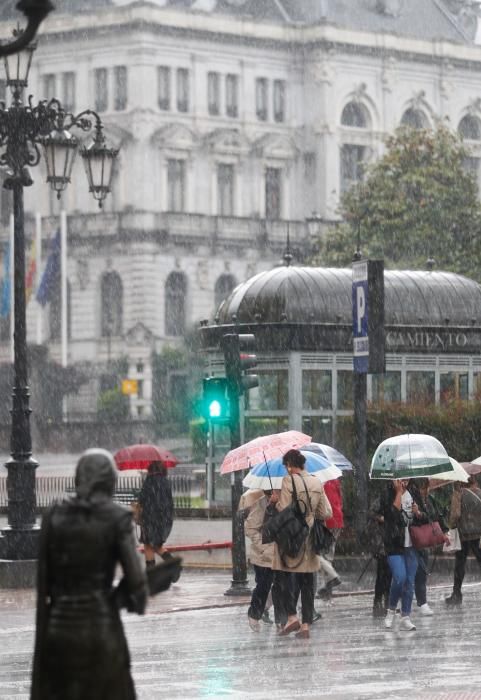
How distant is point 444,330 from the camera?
33.3 m

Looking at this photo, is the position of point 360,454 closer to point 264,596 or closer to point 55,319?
point 264,596

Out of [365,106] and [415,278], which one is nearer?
[415,278]

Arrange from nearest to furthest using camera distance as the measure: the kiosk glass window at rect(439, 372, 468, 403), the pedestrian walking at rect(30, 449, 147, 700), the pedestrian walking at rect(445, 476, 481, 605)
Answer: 1. the pedestrian walking at rect(30, 449, 147, 700)
2. the pedestrian walking at rect(445, 476, 481, 605)
3. the kiosk glass window at rect(439, 372, 468, 403)

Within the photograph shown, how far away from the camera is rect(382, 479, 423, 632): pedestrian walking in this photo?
2116 cm

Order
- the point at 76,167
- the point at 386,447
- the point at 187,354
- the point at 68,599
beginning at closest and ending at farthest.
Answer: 1. the point at 68,599
2. the point at 386,447
3. the point at 187,354
4. the point at 76,167

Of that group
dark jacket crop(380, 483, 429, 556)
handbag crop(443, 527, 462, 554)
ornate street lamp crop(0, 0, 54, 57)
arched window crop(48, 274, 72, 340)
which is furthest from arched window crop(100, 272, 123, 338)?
ornate street lamp crop(0, 0, 54, 57)

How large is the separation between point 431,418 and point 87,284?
63504 millimetres

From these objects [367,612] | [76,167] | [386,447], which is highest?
[76,167]

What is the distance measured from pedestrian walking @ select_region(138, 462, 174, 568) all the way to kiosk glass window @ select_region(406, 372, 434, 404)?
6.91m

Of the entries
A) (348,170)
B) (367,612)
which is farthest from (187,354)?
(367,612)

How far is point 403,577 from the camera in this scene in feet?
69.7

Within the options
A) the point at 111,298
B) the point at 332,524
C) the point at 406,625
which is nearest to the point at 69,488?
the point at 332,524

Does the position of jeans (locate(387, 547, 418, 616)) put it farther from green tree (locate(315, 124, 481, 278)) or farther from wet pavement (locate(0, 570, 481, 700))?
green tree (locate(315, 124, 481, 278))

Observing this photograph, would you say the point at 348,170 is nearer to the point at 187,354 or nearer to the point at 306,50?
the point at 306,50
